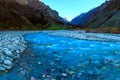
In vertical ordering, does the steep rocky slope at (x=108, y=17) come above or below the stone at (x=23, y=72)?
above

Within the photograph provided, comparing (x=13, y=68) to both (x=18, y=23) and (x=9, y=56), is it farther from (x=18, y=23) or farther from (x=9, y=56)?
(x=18, y=23)

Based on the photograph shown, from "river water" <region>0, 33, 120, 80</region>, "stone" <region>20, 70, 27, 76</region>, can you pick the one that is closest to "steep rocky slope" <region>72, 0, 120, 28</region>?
"river water" <region>0, 33, 120, 80</region>

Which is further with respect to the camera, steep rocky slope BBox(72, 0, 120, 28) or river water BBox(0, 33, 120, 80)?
steep rocky slope BBox(72, 0, 120, 28)

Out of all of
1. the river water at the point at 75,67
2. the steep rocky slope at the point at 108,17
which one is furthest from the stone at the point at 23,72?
Result: the steep rocky slope at the point at 108,17

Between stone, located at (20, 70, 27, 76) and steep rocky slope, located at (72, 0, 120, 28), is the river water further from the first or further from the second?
steep rocky slope, located at (72, 0, 120, 28)

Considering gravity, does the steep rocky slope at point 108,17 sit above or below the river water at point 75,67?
above

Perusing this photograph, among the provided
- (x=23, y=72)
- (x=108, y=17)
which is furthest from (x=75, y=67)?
(x=108, y=17)

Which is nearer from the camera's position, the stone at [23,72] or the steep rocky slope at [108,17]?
the stone at [23,72]

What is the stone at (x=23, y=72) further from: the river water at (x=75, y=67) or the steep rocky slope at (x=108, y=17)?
the steep rocky slope at (x=108, y=17)

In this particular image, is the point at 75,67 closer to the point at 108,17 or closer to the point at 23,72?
the point at 23,72

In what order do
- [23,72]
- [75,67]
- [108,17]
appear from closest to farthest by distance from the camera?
1. [23,72]
2. [75,67]
3. [108,17]

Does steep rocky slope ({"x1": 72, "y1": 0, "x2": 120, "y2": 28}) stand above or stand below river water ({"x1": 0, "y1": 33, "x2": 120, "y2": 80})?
above

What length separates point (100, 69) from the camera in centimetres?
1108

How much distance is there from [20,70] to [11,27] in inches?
1974
